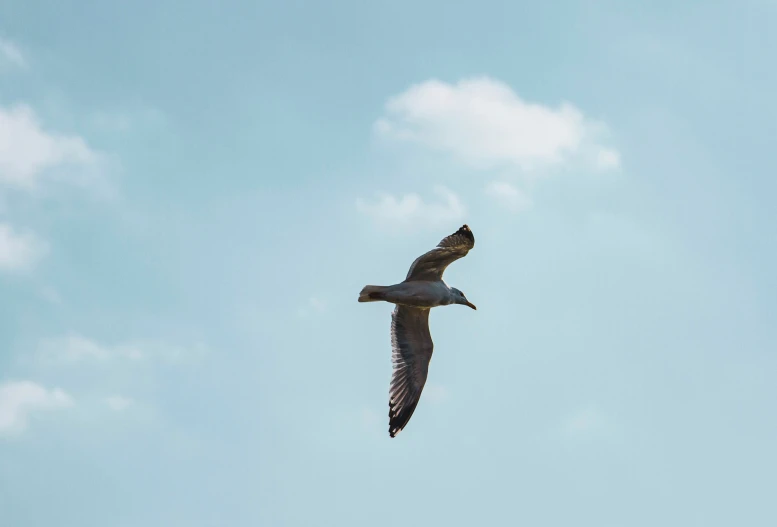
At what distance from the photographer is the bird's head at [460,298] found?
1469 cm

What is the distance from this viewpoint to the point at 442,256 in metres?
13.8

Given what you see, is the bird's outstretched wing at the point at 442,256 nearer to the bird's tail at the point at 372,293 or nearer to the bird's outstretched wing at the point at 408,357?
the bird's tail at the point at 372,293

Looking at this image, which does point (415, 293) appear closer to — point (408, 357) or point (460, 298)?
point (460, 298)

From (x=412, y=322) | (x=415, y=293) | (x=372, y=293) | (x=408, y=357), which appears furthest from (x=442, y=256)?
(x=408, y=357)

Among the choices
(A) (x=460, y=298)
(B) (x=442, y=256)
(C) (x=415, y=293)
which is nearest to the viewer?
(B) (x=442, y=256)

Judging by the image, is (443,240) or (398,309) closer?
(443,240)

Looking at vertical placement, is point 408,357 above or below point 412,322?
below

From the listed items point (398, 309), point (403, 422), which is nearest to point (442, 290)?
point (398, 309)

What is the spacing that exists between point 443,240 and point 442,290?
3.82 ft

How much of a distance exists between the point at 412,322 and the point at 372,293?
147cm

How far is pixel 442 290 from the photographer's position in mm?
14289

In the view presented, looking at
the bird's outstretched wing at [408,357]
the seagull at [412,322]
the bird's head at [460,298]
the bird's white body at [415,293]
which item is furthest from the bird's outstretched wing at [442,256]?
the bird's outstretched wing at [408,357]

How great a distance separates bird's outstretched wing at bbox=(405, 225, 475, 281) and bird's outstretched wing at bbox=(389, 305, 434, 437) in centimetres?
85

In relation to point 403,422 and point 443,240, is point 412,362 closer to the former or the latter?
point 403,422
